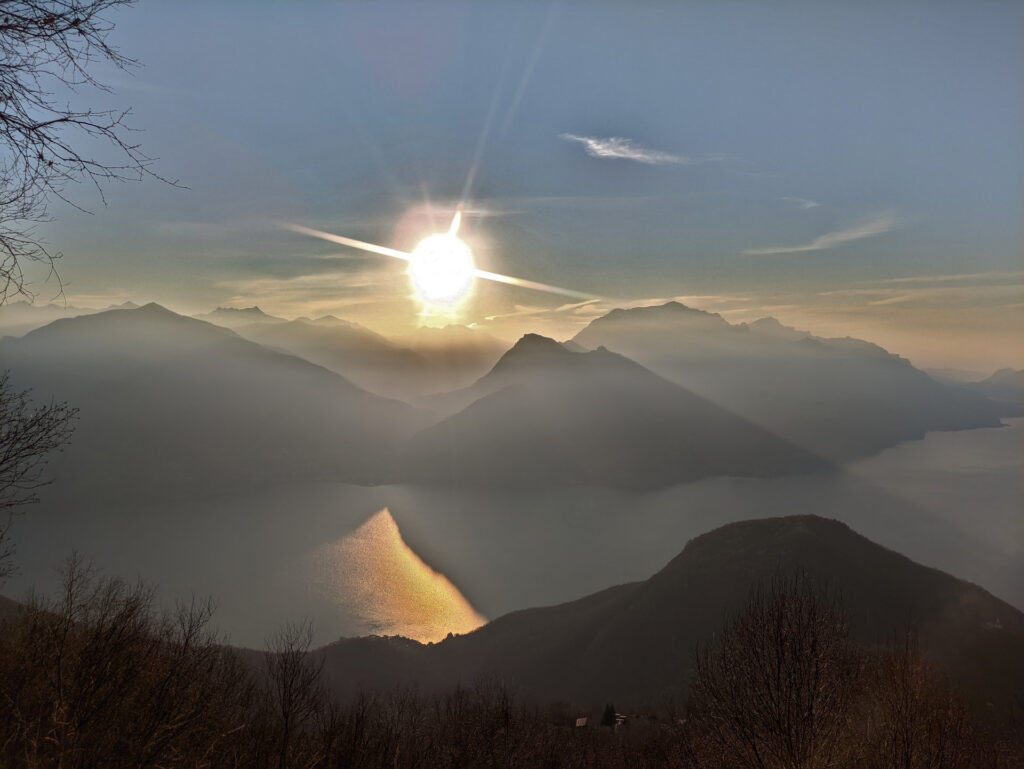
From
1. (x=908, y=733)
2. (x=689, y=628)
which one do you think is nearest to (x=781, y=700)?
(x=908, y=733)

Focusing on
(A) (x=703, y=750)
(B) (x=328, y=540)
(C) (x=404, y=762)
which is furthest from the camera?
(B) (x=328, y=540)

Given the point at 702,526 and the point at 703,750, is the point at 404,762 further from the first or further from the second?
the point at 702,526

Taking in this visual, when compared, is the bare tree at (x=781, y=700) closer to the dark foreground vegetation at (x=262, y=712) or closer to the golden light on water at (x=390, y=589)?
the dark foreground vegetation at (x=262, y=712)

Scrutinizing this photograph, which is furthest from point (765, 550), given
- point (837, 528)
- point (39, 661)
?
point (39, 661)

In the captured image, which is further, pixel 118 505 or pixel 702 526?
pixel 118 505

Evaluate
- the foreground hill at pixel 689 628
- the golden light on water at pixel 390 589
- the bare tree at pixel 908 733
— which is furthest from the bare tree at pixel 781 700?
→ the golden light on water at pixel 390 589

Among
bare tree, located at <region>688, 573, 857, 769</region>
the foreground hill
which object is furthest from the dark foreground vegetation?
the foreground hill
